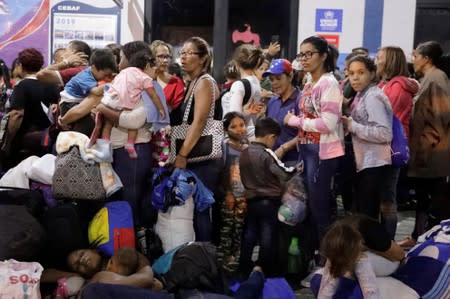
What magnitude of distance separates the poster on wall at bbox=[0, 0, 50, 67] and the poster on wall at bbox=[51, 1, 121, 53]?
136 mm

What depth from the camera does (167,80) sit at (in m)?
4.73

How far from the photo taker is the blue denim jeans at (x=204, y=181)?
414cm

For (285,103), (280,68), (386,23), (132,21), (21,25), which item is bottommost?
(285,103)

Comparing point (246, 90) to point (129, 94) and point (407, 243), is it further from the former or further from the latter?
point (407, 243)

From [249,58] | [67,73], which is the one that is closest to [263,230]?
[249,58]

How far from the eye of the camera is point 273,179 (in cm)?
421

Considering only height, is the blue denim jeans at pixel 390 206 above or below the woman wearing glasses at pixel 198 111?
below

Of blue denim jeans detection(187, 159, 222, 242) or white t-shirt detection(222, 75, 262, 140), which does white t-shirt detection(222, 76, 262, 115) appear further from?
blue denim jeans detection(187, 159, 222, 242)

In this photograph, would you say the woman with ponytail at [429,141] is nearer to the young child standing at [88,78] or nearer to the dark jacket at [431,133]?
the dark jacket at [431,133]

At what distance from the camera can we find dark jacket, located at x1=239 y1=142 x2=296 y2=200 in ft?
13.7

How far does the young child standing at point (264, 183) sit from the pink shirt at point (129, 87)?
0.78m

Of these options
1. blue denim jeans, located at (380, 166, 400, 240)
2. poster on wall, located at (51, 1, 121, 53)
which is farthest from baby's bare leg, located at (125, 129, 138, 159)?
poster on wall, located at (51, 1, 121, 53)

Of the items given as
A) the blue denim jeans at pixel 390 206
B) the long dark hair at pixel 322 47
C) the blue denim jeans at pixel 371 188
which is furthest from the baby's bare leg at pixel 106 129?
the blue denim jeans at pixel 390 206

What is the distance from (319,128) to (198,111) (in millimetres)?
769
